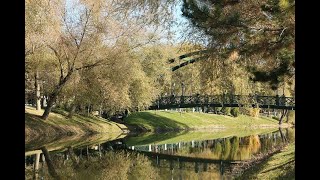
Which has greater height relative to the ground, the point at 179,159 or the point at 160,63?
the point at 160,63

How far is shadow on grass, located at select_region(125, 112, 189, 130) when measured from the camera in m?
43.5

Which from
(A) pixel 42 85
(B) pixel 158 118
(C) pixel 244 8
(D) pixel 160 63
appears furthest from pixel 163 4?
(B) pixel 158 118

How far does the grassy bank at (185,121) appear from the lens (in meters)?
44.2

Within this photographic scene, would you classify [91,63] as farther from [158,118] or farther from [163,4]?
[163,4]

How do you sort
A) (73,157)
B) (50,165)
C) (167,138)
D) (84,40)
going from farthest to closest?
(167,138), (84,40), (73,157), (50,165)

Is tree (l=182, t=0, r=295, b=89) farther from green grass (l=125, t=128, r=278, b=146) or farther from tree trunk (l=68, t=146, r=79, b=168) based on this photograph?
green grass (l=125, t=128, r=278, b=146)

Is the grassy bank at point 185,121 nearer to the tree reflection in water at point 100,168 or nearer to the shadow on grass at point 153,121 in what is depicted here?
the shadow on grass at point 153,121

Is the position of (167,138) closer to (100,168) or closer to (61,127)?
(61,127)

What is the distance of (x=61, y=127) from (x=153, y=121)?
49.9ft

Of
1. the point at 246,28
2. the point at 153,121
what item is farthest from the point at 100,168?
the point at 153,121

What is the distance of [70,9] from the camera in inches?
1140

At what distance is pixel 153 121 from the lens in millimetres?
45562

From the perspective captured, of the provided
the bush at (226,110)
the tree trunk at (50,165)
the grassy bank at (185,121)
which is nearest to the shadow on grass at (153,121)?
the grassy bank at (185,121)

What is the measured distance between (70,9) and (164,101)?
21095 mm
